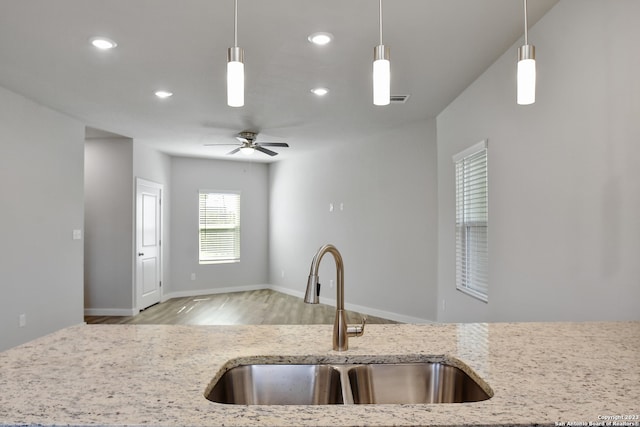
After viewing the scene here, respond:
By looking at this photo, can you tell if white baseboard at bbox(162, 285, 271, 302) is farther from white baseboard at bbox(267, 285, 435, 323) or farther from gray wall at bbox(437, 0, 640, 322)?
gray wall at bbox(437, 0, 640, 322)

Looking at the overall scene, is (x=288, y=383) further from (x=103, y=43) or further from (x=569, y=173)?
(x=103, y=43)

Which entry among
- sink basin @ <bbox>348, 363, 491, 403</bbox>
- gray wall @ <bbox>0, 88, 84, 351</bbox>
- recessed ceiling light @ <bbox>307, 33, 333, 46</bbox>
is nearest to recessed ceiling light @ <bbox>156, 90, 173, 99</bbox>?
gray wall @ <bbox>0, 88, 84, 351</bbox>

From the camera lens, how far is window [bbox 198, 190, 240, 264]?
8.50 meters

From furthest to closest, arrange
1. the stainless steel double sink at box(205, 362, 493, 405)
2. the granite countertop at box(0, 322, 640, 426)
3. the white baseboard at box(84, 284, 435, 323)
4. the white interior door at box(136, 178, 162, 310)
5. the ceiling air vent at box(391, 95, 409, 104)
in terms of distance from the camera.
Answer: the white interior door at box(136, 178, 162, 310) < the white baseboard at box(84, 284, 435, 323) < the ceiling air vent at box(391, 95, 409, 104) < the stainless steel double sink at box(205, 362, 493, 405) < the granite countertop at box(0, 322, 640, 426)

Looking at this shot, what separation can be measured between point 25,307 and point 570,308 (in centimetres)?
486

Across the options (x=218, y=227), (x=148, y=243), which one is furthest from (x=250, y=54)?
(x=218, y=227)

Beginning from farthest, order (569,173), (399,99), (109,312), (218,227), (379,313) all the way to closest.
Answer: (218,227), (109,312), (379,313), (399,99), (569,173)

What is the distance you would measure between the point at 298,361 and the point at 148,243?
644cm

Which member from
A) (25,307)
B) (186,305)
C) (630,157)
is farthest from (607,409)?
(186,305)

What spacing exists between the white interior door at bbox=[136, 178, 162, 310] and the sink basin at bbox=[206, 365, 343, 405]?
5.93 meters

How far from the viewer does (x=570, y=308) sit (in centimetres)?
254

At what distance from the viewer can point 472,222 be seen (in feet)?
13.8

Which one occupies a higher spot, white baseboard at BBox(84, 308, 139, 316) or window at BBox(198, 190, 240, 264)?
window at BBox(198, 190, 240, 264)

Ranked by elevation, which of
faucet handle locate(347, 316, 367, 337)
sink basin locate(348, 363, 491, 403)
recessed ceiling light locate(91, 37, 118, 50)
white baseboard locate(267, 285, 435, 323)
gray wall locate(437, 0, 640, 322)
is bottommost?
white baseboard locate(267, 285, 435, 323)
